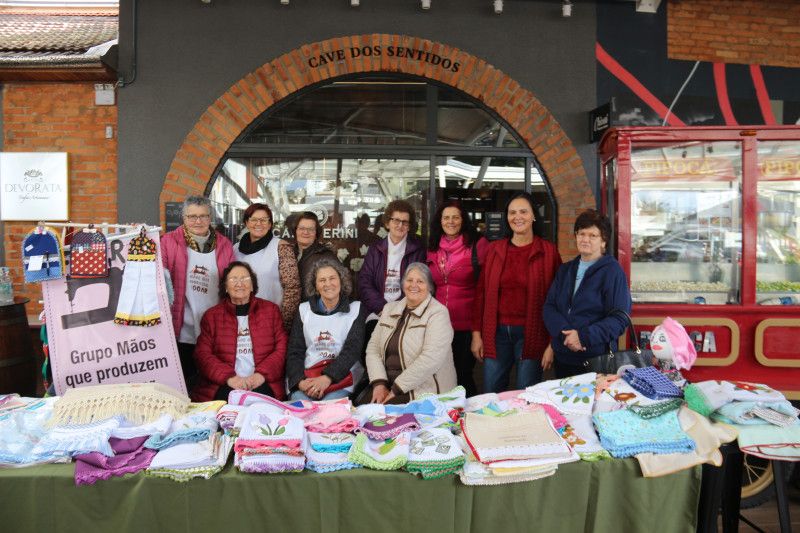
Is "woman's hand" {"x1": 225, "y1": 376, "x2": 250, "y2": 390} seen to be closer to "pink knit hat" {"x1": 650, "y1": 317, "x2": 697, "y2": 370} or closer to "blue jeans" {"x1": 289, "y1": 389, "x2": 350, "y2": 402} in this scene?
"blue jeans" {"x1": 289, "y1": 389, "x2": 350, "y2": 402}

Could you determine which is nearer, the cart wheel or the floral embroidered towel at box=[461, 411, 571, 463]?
the floral embroidered towel at box=[461, 411, 571, 463]

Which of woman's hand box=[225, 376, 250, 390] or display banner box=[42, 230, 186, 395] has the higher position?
display banner box=[42, 230, 186, 395]

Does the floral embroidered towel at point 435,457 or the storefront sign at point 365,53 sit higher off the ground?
the storefront sign at point 365,53

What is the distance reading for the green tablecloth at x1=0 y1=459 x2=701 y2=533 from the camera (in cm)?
244

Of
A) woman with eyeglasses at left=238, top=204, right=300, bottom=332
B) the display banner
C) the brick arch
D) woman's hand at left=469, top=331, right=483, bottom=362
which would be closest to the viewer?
the display banner

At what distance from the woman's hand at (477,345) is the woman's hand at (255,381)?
1.36 m

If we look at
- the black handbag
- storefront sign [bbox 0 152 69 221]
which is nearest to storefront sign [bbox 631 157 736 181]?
the black handbag

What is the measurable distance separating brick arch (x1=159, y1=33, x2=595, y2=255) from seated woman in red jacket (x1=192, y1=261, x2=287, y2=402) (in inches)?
73.6

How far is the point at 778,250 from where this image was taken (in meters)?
4.48

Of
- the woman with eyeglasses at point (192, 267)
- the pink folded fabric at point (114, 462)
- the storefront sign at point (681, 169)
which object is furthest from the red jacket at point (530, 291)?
the pink folded fabric at point (114, 462)

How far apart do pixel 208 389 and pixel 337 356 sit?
0.80 metres

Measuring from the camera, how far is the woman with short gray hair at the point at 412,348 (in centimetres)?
Result: 374

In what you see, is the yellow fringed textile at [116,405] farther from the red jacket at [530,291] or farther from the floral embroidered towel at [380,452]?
the red jacket at [530,291]

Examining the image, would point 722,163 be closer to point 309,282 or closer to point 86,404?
point 309,282
